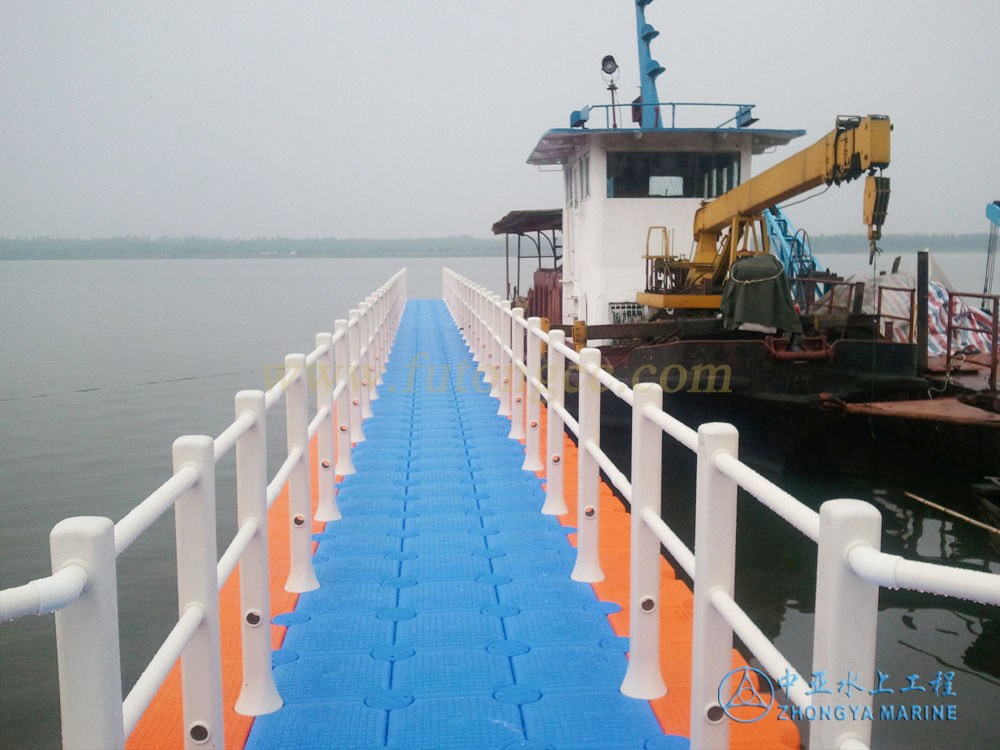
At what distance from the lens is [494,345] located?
477 inches

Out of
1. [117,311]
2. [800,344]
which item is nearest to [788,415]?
[800,344]

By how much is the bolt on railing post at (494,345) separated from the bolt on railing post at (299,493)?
5979mm

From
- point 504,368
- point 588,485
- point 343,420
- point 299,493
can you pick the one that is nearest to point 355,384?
point 343,420

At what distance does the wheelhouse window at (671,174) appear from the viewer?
17016 millimetres

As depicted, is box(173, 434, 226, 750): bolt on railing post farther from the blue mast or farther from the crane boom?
the blue mast

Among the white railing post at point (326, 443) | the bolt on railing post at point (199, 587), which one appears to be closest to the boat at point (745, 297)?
the white railing post at point (326, 443)

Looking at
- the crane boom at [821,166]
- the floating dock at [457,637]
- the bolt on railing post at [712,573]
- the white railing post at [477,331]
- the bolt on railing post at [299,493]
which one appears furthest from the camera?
the white railing post at [477,331]

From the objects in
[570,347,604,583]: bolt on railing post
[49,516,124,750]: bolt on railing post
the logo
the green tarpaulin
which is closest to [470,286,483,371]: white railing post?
the green tarpaulin

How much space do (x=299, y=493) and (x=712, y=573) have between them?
9.04 feet

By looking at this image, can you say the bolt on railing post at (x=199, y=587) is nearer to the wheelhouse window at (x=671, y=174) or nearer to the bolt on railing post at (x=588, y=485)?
the bolt on railing post at (x=588, y=485)

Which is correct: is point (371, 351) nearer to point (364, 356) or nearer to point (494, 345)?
point (494, 345)

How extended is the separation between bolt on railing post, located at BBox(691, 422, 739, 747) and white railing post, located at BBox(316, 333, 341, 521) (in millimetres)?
3857

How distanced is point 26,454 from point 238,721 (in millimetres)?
15687

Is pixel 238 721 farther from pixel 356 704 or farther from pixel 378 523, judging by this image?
pixel 378 523
